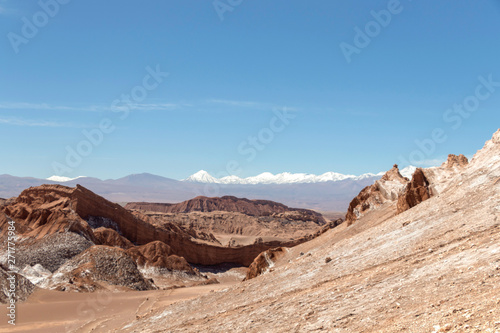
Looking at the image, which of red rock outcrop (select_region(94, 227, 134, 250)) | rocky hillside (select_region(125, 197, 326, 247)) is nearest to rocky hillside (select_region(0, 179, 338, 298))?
red rock outcrop (select_region(94, 227, 134, 250))

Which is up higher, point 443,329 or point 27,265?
point 27,265

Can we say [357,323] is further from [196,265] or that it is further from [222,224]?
[222,224]

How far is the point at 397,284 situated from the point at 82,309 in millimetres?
17329

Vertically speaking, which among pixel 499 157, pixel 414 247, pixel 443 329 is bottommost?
pixel 443 329

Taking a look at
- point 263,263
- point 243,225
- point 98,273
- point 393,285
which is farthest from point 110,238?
point 243,225

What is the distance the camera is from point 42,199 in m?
49.4

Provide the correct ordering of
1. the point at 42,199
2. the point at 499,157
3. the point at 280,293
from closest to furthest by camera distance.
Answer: the point at 280,293 < the point at 499,157 < the point at 42,199

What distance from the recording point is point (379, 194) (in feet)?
83.4

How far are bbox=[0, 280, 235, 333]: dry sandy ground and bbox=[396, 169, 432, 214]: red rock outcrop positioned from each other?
10374mm

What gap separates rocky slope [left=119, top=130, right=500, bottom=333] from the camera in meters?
7.41

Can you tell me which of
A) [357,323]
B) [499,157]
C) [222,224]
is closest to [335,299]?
[357,323]

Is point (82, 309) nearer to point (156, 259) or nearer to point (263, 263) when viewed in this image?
point (263, 263)

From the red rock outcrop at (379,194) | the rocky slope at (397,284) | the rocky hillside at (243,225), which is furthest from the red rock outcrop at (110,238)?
the rocky hillside at (243,225)

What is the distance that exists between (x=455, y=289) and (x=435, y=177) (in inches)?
478
